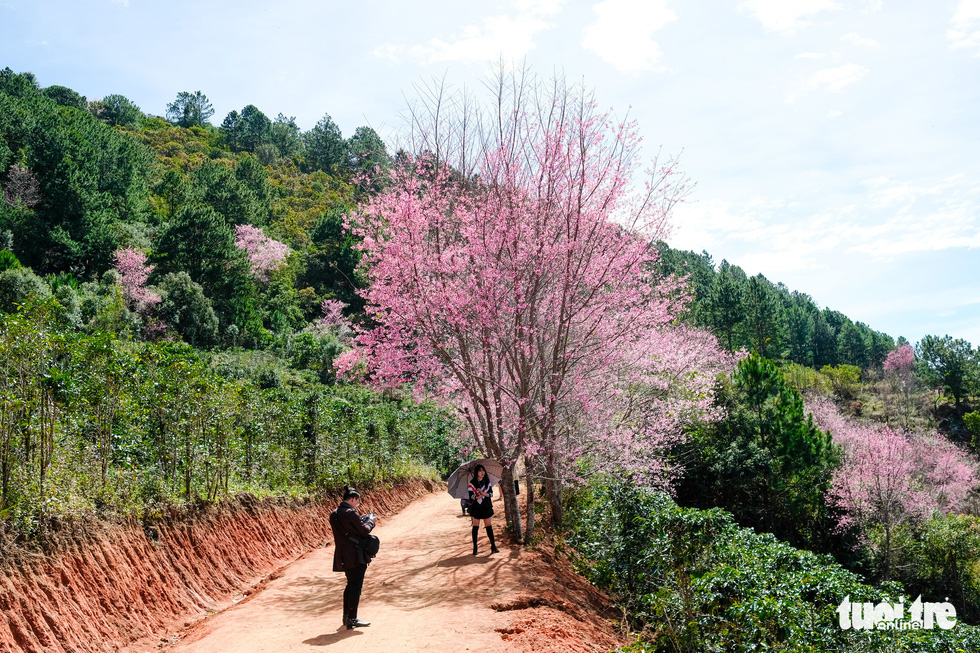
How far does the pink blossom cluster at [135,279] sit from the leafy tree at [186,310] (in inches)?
27.6

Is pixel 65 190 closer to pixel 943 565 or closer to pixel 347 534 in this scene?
pixel 347 534

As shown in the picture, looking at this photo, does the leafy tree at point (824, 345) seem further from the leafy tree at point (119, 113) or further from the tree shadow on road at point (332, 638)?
the leafy tree at point (119, 113)

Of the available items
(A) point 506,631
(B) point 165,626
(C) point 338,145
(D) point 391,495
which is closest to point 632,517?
(A) point 506,631

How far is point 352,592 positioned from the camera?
19.3 feet

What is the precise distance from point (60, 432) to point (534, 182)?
660 cm

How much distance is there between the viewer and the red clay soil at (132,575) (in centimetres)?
498

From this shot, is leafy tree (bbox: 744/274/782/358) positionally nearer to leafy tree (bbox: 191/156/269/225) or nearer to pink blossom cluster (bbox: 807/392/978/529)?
pink blossom cluster (bbox: 807/392/978/529)

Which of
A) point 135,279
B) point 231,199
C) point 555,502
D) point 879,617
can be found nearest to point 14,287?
point 135,279

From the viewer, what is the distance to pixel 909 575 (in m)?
22.0

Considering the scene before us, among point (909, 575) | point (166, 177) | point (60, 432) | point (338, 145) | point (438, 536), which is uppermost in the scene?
point (338, 145)

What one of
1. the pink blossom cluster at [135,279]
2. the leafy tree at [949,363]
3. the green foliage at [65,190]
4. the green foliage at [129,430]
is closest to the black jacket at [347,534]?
the green foliage at [129,430]

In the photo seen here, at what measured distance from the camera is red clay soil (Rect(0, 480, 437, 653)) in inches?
196

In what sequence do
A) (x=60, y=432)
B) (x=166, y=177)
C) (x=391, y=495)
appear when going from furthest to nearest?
1. (x=166, y=177)
2. (x=391, y=495)
3. (x=60, y=432)

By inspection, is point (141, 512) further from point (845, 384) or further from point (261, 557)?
point (845, 384)
